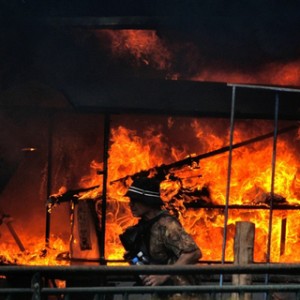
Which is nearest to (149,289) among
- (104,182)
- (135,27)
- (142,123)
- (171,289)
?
(171,289)

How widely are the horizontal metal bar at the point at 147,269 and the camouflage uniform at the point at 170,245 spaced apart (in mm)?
1377

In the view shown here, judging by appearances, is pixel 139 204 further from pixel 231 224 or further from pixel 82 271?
pixel 231 224

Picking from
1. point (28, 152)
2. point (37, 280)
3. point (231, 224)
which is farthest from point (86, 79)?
point (37, 280)

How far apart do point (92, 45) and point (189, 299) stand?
510 cm

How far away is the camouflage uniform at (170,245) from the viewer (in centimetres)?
481

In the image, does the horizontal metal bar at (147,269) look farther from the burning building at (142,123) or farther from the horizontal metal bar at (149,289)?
the burning building at (142,123)

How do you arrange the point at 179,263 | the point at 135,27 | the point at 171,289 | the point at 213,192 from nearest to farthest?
1. the point at 171,289
2. the point at 179,263
3. the point at 135,27
4. the point at 213,192

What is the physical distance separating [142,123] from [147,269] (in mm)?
5539

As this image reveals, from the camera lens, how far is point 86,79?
7695 millimetres

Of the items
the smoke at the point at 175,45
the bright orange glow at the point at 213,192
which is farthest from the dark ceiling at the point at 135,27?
the bright orange glow at the point at 213,192

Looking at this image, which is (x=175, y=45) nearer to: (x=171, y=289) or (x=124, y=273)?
(x=171, y=289)

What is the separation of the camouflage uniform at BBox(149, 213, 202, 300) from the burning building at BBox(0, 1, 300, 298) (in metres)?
1.97

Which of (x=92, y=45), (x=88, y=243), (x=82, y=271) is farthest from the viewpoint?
(x=92, y=45)

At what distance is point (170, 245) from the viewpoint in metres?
4.89
